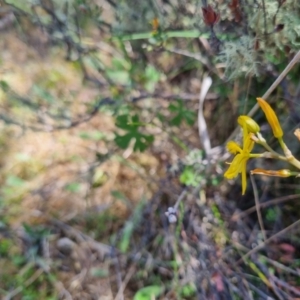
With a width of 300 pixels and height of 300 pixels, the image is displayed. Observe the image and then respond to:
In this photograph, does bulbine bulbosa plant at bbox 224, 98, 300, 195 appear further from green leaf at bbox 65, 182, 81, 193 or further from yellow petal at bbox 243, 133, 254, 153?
green leaf at bbox 65, 182, 81, 193

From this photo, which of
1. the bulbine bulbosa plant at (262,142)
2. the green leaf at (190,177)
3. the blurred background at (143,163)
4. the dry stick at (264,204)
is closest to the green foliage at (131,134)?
the blurred background at (143,163)

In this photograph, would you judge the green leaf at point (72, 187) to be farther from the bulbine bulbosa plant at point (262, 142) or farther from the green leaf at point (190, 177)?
the bulbine bulbosa plant at point (262, 142)

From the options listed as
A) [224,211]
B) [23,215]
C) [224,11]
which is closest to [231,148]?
[224,11]

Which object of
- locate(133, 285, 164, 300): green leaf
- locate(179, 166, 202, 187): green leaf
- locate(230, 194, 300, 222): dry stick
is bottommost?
locate(133, 285, 164, 300): green leaf

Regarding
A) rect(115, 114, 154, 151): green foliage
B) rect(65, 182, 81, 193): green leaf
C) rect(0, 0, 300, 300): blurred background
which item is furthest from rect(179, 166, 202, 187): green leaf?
rect(65, 182, 81, 193): green leaf

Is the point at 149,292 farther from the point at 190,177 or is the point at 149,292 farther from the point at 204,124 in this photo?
the point at 204,124

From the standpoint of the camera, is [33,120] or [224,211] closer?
[224,211]

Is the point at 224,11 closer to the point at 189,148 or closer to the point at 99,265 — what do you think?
the point at 189,148
